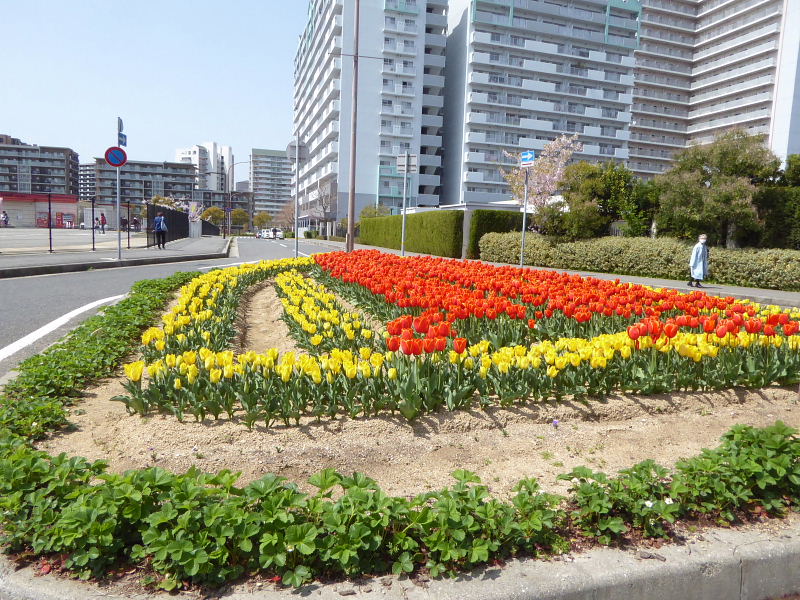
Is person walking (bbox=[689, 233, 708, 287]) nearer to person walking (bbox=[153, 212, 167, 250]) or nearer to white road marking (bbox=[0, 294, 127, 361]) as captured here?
white road marking (bbox=[0, 294, 127, 361])

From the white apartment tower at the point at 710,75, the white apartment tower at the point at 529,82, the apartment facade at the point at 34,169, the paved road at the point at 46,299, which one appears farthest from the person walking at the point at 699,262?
the apartment facade at the point at 34,169

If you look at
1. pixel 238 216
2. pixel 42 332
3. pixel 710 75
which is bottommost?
pixel 42 332

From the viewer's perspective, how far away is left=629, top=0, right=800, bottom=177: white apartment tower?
76062 millimetres

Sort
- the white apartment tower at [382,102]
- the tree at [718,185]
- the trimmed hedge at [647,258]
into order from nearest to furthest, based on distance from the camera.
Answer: the trimmed hedge at [647,258], the tree at [718,185], the white apartment tower at [382,102]

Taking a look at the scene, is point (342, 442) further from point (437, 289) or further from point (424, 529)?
point (437, 289)

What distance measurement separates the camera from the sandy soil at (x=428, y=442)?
329 cm

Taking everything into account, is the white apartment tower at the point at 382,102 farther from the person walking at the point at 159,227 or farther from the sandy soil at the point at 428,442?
the sandy soil at the point at 428,442

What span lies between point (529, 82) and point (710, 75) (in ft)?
120

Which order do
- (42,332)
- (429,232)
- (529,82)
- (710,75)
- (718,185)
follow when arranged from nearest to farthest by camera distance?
1. (42,332)
2. (718,185)
3. (429,232)
4. (529,82)
5. (710,75)

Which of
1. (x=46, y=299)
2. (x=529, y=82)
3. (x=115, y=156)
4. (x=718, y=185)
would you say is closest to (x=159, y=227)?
(x=115, y=156)

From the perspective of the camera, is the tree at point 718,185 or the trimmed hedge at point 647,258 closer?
the trimmed hedge at point 647,258

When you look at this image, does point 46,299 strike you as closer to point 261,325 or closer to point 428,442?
point 261,325

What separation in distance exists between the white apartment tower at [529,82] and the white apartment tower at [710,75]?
512 inches

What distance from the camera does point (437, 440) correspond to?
3574 mm
